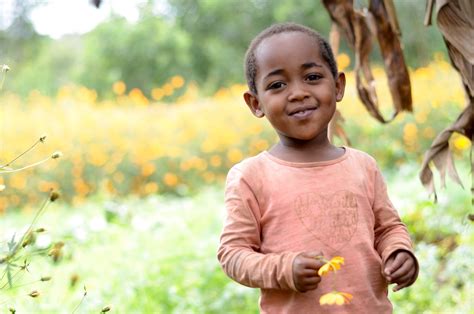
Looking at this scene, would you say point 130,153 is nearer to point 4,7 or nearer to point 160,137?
point 160,137

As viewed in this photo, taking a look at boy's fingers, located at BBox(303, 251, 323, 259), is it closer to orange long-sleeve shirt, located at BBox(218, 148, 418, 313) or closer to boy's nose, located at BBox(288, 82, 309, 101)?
orange long-sleeve shirt, located at BBox(218, 148, 418, 313)

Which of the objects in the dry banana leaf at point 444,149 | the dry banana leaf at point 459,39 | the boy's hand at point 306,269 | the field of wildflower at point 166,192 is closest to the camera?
the boy's hand at point 306,269

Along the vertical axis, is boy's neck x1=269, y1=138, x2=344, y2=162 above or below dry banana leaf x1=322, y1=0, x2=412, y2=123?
below

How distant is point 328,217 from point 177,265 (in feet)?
8.56

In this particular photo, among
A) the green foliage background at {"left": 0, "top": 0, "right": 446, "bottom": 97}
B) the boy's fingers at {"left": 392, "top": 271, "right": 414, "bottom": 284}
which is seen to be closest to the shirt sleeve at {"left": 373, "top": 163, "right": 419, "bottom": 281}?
the boy's fingers at {"left": 392, "top": 271, "right": 414, "bottom": 284}

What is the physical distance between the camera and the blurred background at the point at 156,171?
3979 millimetres

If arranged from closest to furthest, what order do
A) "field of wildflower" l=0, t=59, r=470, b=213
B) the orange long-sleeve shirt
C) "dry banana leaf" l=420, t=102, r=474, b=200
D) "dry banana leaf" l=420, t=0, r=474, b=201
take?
the orange long-sleeve shirt < "dry banana leaf" l=420, t=0, r=474, b=201 < "dry banana leaf" l=420, t=102, r=474, b=200 < "field of wildflower" l=0, t=59, r=470, b=213

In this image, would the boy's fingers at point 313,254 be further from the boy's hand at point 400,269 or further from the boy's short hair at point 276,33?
the boy's short hair at point 276,33

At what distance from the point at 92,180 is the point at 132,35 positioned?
9.12m

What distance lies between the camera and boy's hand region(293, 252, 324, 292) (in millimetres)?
1676

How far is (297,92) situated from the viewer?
1.86 meters

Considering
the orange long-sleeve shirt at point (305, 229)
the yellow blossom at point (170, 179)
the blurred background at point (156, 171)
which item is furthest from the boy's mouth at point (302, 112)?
the yellow blossom at point (170, 179)

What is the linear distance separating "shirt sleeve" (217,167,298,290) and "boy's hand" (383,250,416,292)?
245mm

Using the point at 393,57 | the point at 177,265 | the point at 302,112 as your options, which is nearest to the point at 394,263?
the point at 302,112
